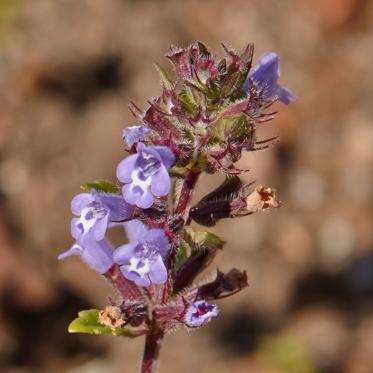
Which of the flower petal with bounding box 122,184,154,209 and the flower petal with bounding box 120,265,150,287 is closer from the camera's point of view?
the flower petal with bounding box 122,184,154,209

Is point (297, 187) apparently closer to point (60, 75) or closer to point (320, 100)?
point (320, 100)

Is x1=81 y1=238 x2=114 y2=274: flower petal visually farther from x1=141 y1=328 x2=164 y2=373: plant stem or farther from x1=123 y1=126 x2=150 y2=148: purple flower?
x1=123 y1=126 x2=150 y2=148: purple flower

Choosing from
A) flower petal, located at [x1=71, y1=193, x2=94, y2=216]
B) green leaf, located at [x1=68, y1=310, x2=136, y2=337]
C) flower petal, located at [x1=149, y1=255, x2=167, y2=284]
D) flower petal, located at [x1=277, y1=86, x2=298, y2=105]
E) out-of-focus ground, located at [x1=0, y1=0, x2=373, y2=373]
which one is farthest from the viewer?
out-of-focus ground, located at [x1=0, y1=0, x2=373, y2=373]

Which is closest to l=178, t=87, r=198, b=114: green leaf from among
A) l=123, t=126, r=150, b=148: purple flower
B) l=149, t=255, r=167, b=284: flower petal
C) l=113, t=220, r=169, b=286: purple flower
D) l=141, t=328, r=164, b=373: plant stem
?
l=123, t=126, r=150, b=148: purple flower

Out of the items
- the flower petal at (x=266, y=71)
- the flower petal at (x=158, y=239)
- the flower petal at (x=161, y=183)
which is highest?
the flower petal at (x=266, y=71)

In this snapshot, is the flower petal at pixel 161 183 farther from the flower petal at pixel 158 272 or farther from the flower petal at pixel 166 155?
the flower petal at pixel 158 272

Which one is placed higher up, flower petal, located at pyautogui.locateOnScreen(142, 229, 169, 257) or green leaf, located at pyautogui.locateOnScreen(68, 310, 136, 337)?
Answer: flower petal, located at pyautogui.locateOnScreen(142, 229, 169, 257)

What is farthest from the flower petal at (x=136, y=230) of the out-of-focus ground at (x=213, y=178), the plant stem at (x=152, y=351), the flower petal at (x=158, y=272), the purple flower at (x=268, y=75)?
the out-of-focus ground at (x=213, y=178)
